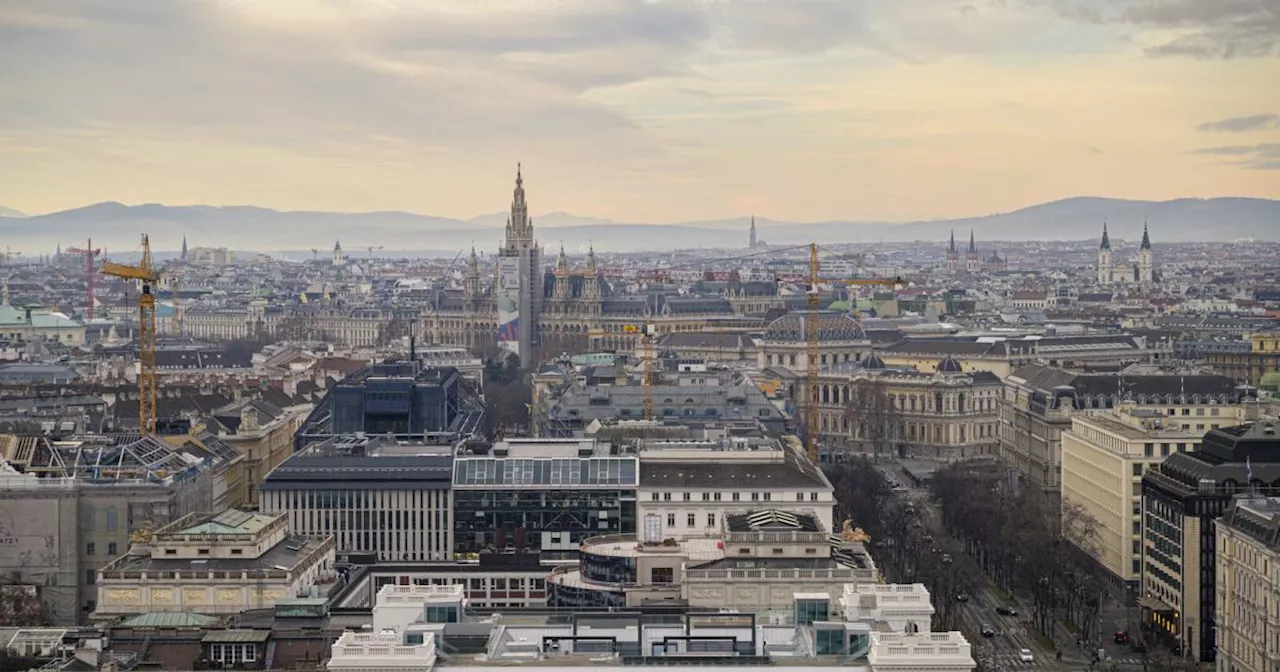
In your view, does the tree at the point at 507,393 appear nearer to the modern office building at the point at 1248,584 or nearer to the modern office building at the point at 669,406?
the modern office building at the point at 669,406

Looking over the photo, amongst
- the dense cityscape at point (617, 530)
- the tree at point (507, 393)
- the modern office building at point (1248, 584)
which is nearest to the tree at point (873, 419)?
the dense cityscape at point (617, 530)

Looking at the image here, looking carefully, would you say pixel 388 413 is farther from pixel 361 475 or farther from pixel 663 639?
pixel 663 639

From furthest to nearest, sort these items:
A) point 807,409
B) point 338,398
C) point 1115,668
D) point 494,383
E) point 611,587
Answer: point 494,383 < point 807,409 < point 338,398 < point 1115,668 < point 611,587

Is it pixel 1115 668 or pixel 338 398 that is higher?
pixel 338 398

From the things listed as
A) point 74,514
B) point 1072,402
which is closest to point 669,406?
point 1072,402

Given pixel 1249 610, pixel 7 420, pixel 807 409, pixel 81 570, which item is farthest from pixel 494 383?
pixel 1249 610

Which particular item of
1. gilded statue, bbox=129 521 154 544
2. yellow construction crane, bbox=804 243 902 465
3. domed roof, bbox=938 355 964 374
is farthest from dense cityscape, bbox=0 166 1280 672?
domed roof, bbox=938 355 964 374

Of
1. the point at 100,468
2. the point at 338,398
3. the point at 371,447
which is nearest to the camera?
the point at 100,468

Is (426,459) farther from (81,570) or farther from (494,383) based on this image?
(494,383)
